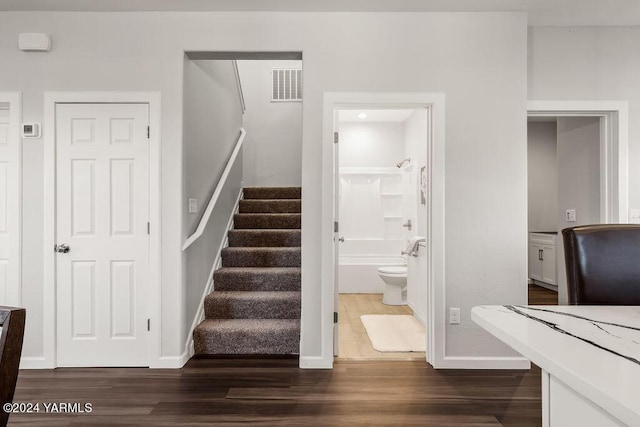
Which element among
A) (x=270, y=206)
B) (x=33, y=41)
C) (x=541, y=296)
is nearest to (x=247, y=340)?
(x=270, y=206)

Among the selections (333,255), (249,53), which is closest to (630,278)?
(333,255)

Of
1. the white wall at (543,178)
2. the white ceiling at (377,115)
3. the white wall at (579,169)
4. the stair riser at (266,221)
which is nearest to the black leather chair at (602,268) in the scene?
the white wall at (579,169)

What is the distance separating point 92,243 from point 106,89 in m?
1.18

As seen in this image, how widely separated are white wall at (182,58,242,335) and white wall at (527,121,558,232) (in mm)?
4849

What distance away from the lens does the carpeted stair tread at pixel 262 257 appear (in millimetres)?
3635

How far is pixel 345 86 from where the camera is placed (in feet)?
9.12

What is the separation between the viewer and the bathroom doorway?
392 cm

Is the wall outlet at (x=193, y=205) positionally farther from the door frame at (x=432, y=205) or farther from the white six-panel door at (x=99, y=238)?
the door frame at (x=432, y=205)

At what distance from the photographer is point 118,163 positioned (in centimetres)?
277

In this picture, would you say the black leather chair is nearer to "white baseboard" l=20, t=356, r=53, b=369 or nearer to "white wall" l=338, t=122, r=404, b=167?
"white baseboard" l=20, t=356, r=53, b=369

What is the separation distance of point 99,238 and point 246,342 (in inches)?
54.8

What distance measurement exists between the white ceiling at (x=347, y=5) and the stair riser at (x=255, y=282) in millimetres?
2230

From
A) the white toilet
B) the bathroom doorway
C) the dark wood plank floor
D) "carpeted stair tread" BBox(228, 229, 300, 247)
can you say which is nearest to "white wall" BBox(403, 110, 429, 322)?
the bathroom doorway

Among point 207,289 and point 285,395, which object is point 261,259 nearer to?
point 207,289
